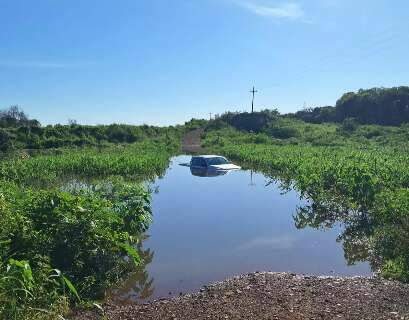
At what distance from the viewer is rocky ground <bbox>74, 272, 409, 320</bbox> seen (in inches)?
264

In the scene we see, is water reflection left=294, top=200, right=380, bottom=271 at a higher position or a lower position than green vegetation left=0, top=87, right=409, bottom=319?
lower

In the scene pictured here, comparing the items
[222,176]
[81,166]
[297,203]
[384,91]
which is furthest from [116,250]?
[384,91]

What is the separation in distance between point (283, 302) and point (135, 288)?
9.90ft

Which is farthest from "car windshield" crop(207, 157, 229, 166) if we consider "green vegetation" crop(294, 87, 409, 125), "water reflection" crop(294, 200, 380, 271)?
"green vegetation" crop(294, 87, 409, 125)

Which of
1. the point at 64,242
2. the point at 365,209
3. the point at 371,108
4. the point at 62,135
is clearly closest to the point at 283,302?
the point at 64,242

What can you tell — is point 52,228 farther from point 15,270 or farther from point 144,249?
point 144,249

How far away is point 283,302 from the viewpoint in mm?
7234

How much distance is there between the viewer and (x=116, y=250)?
8.29m

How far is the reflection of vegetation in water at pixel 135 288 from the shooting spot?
820 centimetres

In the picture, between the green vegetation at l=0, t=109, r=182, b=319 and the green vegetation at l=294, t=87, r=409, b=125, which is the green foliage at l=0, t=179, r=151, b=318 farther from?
the green vegetation at l=294, t=87, r=409, b=125

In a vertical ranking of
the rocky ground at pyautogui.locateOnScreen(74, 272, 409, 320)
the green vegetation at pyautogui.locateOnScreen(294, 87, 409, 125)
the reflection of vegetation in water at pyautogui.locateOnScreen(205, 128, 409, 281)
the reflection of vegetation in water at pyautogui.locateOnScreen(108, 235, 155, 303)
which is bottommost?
the reflection of vegetation in water at pyautogui.locateOnScreen(108, 235, 155, 303)

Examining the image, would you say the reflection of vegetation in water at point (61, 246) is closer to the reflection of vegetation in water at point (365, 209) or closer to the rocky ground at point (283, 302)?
the rocky ground at point (283, 302)

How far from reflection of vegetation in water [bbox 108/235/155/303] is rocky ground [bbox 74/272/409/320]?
75 centimetres

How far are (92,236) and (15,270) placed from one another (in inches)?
109
